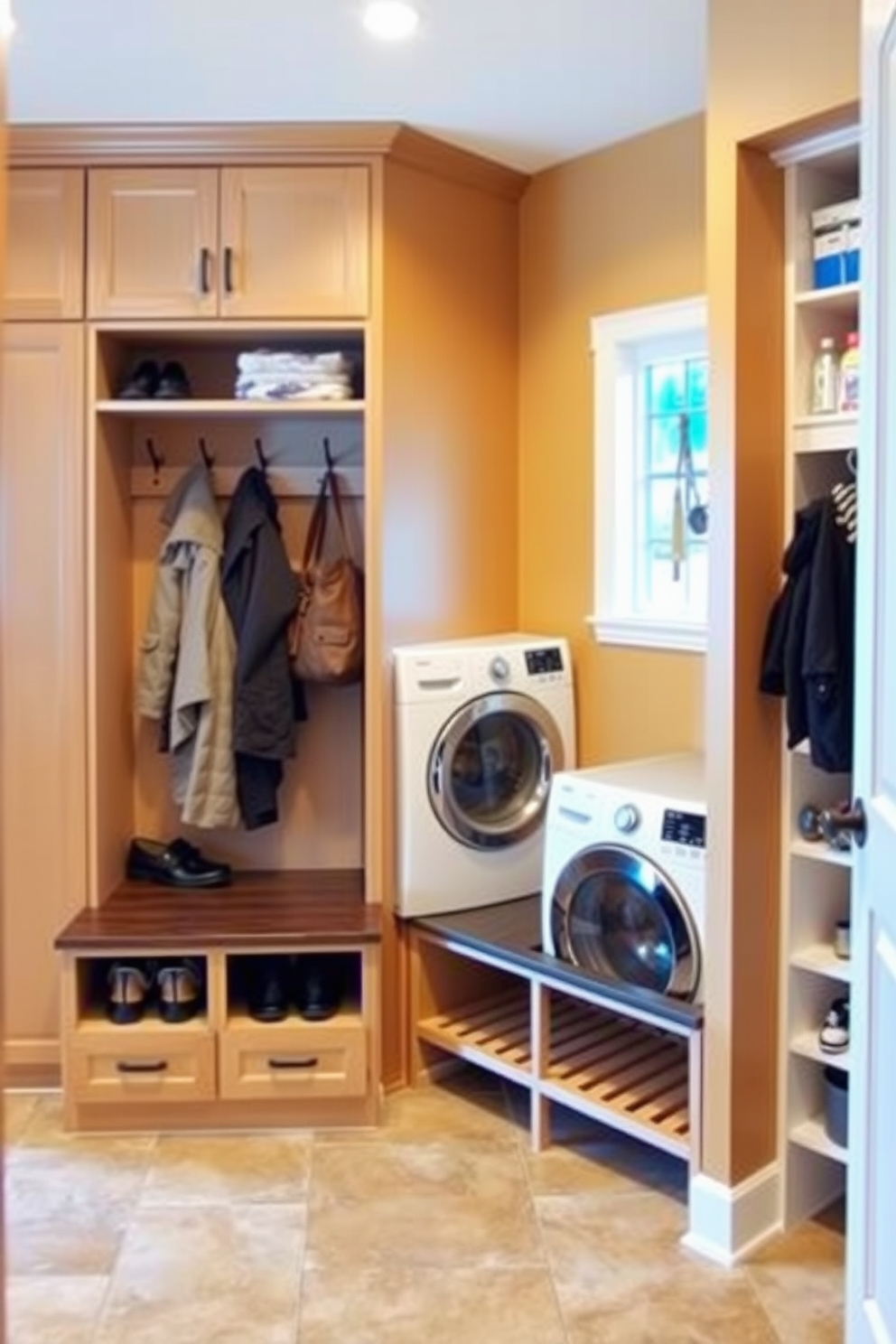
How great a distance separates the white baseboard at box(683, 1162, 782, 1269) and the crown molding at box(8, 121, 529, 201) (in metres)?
2.53

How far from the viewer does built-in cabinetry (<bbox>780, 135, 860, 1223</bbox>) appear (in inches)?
94.3

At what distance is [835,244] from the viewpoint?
2354 mm

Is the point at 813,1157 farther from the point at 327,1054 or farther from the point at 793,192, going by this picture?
the point at 793,192

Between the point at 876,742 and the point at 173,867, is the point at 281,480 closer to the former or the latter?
the point at 173,867

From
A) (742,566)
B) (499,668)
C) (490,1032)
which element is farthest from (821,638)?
(490,1032)

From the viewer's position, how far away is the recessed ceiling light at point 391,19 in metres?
2.40

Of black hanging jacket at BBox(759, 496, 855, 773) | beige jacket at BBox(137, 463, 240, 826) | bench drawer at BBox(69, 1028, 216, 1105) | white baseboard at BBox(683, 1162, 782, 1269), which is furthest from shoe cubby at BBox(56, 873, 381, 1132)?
black hanging jacket at BBox(759, 496, 855, 773)

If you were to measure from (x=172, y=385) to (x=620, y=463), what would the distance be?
1.24m

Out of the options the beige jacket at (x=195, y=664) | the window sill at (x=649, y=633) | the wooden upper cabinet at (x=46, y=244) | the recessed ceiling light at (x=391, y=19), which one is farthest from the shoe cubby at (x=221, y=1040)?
the recessed ceiling light at (x=391, y=19)

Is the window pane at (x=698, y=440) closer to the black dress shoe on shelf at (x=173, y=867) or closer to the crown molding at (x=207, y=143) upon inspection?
the crown molding at (x=207, y=143)

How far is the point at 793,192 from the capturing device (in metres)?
2.40

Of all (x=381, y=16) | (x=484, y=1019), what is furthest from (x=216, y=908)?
(x=381, y=16)

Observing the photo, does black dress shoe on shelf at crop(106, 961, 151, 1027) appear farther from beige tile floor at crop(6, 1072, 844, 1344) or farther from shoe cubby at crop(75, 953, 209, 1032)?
beige tile floor at crop(6, 1072, 844, 1344)

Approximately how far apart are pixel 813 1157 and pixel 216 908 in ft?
5.10
